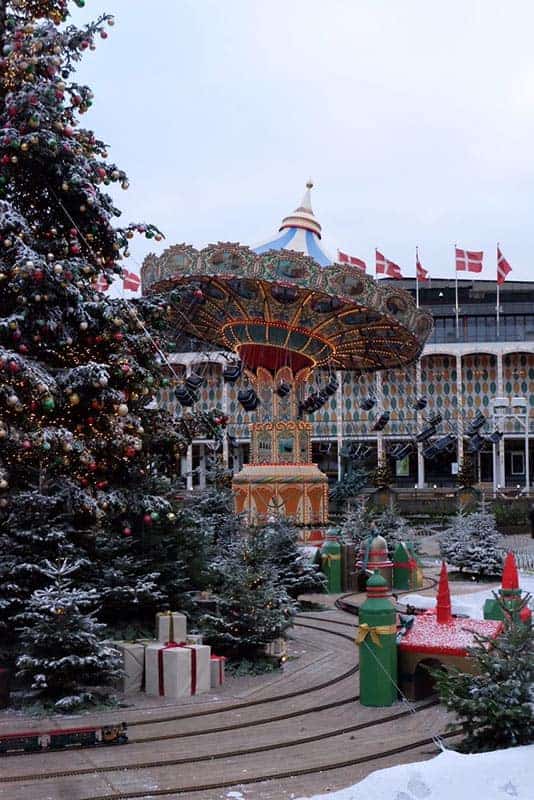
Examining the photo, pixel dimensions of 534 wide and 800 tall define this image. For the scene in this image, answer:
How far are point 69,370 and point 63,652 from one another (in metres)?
3.49

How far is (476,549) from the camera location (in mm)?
23047

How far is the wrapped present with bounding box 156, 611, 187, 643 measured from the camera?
10.7 metres

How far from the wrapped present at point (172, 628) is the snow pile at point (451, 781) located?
196 inches

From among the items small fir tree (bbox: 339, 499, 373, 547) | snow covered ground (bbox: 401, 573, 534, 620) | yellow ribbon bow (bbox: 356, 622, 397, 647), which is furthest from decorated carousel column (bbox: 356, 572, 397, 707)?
small fir tree (bbox: 339, 499, 373, 547)

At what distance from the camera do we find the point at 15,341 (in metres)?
11.2

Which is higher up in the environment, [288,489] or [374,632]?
[288,489]

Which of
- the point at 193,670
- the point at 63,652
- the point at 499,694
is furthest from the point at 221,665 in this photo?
the point at 499,694

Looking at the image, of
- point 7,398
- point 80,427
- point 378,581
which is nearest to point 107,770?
point 378,581

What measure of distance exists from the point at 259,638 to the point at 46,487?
3.46 meters

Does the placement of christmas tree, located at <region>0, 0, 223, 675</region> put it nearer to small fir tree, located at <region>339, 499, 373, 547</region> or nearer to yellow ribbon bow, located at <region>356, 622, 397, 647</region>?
yellow ribbon bow, located at <region>356, 622, 397, 647</region>

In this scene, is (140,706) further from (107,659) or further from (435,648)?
(435,648)

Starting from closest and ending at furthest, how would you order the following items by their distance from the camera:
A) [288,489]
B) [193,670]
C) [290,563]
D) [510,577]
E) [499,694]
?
[499,694] < [193,670] < [510,577] < [290,563] < [288,489]

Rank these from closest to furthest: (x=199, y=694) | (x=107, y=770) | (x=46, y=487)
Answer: (x=107, y=770), (x=199, y=694), (x=46, y=487)

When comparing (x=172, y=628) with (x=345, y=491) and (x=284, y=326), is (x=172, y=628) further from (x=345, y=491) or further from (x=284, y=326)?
(x=345, y=491)
